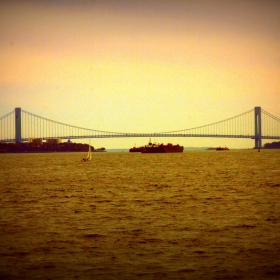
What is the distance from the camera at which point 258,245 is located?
1138cm

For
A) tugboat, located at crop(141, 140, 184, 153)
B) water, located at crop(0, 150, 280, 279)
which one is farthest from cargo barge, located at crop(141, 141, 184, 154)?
water, located at crop(0, 150, 280, 279)

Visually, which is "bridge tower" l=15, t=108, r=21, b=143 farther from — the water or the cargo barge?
the water

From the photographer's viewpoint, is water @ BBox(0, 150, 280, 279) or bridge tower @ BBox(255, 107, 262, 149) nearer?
water @ BBox(0, 150, 280, 279)

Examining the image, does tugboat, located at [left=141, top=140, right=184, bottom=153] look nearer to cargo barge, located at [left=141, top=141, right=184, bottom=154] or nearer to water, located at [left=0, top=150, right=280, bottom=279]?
cargo barge, located at [left=141, top=141, right=184, bottom=154]

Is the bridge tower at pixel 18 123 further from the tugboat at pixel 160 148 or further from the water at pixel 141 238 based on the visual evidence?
the water at pixel 141 238

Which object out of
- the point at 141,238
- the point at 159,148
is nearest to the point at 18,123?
the point at 159,148

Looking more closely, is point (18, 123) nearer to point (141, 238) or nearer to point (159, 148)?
point (159, 148)

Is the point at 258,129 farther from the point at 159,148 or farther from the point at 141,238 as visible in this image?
the point at 141,238

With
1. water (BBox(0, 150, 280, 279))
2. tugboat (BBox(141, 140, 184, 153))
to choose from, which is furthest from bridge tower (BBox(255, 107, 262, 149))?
water (BBox(0, 150, 280, 279))

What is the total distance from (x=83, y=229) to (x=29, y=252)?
2.79 metres

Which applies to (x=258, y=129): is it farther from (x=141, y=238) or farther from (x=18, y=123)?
(x=141, y=238)

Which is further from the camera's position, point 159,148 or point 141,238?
point 159,148

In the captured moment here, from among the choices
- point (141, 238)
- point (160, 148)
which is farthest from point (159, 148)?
point (141, 238)

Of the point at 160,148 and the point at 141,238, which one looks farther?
the point at 160,148
